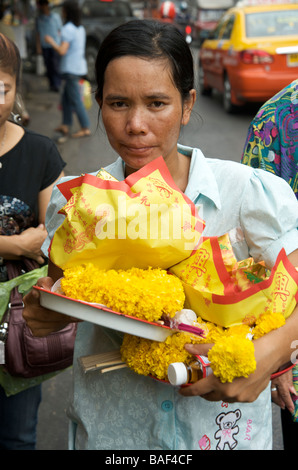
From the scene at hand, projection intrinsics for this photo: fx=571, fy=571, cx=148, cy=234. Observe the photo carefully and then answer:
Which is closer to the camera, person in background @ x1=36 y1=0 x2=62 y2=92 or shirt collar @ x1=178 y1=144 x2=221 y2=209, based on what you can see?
shirt collar @ x1=178 y1=144 x2=221 y2=209

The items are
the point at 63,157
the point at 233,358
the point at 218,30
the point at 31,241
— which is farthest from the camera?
the point at 218,30

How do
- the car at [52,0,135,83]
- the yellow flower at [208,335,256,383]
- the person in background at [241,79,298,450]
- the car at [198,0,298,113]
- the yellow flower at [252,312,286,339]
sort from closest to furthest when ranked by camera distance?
the yellow flower at [208,335,256,383], the yellow flower at [252,312,286,339], the person in background at [241,79,298,450], the car at [198,0,298,113], the car at [52,0,135,83]

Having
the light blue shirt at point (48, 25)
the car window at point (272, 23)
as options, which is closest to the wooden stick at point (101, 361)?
the car window at point (272, 23)

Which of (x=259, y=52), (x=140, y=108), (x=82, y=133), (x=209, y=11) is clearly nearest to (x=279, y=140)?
(x=140, y=108)

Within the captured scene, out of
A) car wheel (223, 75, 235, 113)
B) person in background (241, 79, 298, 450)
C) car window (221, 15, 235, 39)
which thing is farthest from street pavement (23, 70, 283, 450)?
car window (221, 15, 235, 39)

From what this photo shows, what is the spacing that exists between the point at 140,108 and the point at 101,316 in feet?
1.93

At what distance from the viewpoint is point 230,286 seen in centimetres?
131

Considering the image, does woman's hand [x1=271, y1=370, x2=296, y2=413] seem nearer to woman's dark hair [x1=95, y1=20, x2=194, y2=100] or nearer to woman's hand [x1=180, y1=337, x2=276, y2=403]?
woman's hand [x1=180, y1=337, x2=276, y2=403]

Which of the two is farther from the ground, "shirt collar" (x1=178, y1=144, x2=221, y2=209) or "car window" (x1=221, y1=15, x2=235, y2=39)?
"car window" (x1=221, y1=15, x2=235, y2=39)

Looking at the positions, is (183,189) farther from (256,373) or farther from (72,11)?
(72,11)

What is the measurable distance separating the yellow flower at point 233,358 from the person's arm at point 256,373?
44 mm

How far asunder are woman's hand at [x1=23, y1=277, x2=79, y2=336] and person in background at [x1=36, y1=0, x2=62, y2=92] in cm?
1332

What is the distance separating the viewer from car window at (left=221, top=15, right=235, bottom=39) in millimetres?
10312

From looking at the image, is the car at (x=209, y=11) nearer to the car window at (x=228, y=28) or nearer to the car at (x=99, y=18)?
the car at (x=99, y=18)
